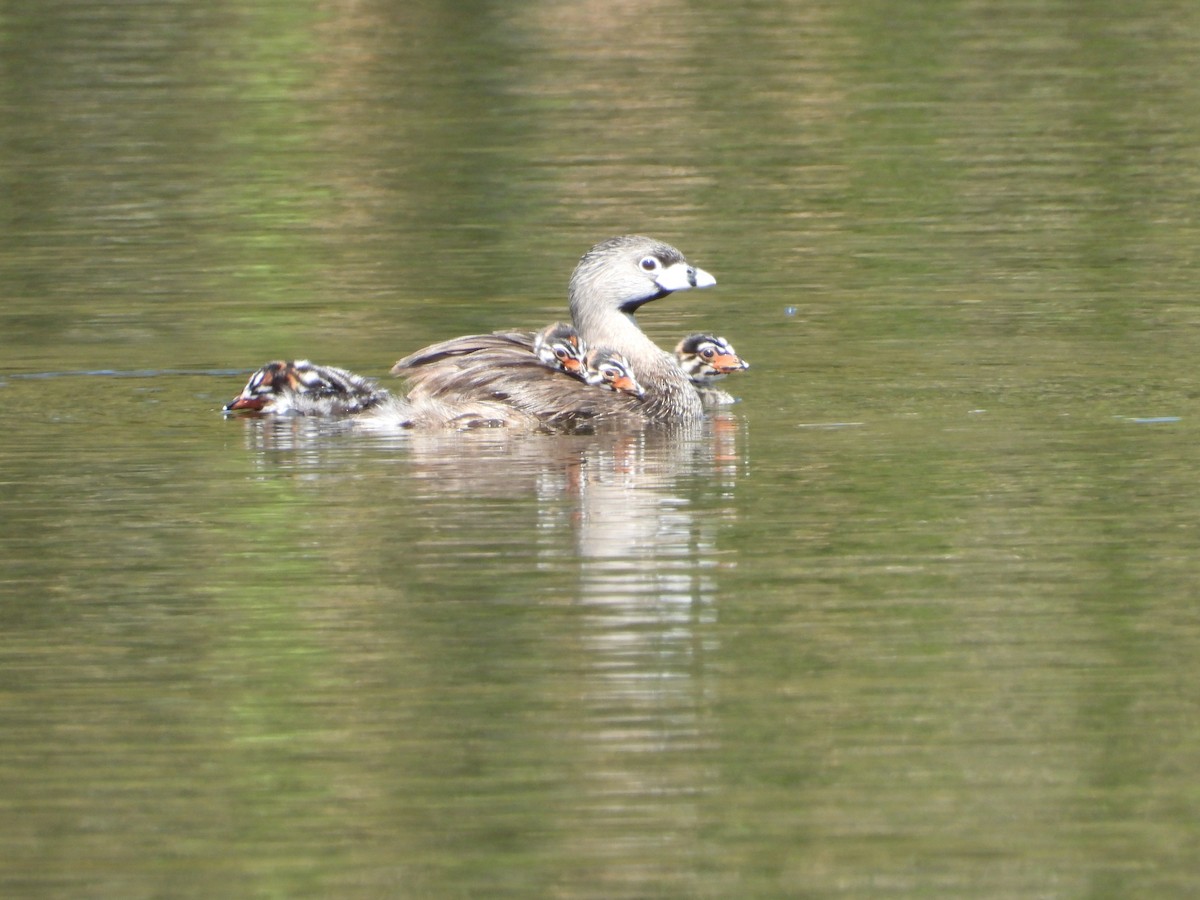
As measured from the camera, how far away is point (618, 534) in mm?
8828

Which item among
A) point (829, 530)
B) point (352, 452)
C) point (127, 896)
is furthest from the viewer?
point (352, 452)

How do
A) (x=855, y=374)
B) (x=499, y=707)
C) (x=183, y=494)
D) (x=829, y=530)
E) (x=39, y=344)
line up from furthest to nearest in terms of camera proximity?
1. (x=39, y=344)
2. (x=855, y=374)
3. (x=183, y=494)
4. (x=829, y=530)
5. (x=499, y=707)

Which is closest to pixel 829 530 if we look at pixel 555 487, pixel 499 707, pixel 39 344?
pixel 555 487

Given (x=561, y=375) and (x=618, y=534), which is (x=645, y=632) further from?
(x=561, y=375)

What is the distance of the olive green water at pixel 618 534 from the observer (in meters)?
6.05

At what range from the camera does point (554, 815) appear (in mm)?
6047

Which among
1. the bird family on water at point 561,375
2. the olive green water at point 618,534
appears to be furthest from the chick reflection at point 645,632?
the bird family on water at point 561,375

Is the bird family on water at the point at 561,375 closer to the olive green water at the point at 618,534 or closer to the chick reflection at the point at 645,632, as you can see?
the olive green water at the point at 618,534

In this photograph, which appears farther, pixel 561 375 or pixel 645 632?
pixel 561 375

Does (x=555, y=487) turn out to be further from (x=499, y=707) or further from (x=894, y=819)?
(x=894, y=819)

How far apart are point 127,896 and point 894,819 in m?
1.69

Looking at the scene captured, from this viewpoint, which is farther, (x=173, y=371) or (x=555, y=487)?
(x=173, y=371)

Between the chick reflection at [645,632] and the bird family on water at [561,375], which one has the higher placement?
the bird family on water at [561,375]

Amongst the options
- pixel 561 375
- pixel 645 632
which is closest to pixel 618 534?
pixel 645 632
